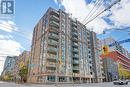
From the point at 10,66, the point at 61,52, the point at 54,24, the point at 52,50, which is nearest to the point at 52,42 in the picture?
the point at 52,50

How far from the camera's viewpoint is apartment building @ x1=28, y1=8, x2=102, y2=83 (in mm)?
51438

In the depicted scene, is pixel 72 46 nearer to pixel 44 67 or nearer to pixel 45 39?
pixel 45 39

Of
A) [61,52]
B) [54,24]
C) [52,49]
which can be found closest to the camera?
[52,49]

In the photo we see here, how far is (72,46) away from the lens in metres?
65.2

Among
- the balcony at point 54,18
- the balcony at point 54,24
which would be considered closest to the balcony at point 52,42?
the balcony at point 54,24

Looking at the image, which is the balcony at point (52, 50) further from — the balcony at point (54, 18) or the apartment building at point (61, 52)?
the balcony at point (54, 18)

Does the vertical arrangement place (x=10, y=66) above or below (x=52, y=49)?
below

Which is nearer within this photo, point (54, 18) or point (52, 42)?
point (52, 42)

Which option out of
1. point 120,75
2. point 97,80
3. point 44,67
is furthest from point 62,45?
point 120,75

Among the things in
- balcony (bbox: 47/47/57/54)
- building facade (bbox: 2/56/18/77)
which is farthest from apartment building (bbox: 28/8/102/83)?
building facade (bbox: 2/56/18/77)

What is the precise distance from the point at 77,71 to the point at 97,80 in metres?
14.9

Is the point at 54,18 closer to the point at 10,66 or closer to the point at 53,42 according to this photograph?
the point at 53,42

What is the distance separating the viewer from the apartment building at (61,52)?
169 ft

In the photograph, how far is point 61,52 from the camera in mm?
55719
